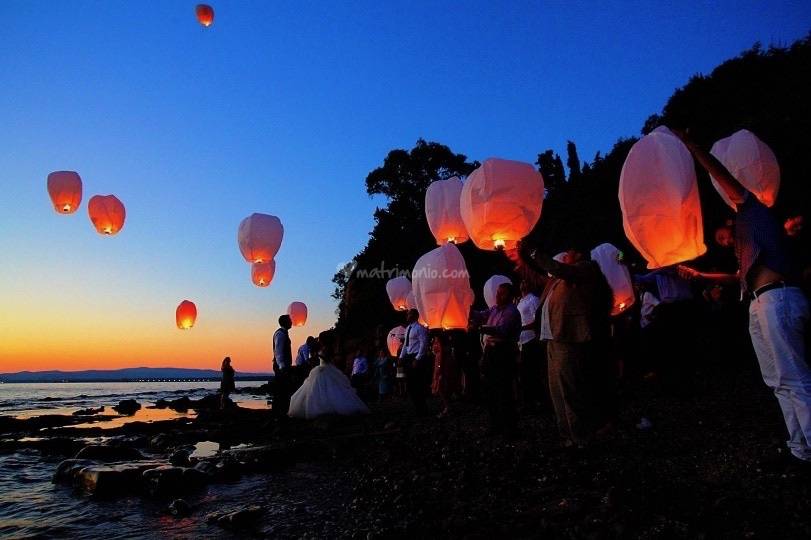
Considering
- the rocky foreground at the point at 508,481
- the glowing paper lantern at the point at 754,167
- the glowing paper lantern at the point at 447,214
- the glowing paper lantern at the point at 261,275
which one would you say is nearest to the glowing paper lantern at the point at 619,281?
the rocky foreground at the point at 508,481

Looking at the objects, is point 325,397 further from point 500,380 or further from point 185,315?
point 185,315

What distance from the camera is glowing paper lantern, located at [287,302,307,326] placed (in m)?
16.9

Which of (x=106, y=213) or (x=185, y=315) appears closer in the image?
(x=106, y=213)

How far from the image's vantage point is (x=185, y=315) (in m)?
13.6

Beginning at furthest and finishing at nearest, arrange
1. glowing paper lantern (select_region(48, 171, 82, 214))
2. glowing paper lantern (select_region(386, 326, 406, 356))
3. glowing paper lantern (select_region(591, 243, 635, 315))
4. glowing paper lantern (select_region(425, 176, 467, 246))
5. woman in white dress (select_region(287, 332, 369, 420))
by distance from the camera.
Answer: glowing paper lantern (select_region(386, 326, 406, 356))
glowing paper lantern (select_region(48, 171, 82, 214))
woman in white dress (select_region(287, 332, 369, 420))
glowing paper lantern (select_region(425, 176, 467, 246))
glowing paper lantern (select_region(591, 243, 635, 315))

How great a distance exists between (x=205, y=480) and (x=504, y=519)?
3.52 meters

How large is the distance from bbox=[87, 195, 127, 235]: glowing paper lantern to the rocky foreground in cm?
429

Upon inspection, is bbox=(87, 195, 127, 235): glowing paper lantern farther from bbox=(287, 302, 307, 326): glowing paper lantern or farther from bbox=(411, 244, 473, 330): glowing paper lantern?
bbox=(287, 302, 307, 326): glowing paper lantern

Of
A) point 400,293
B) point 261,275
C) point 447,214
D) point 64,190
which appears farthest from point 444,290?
point 64,190

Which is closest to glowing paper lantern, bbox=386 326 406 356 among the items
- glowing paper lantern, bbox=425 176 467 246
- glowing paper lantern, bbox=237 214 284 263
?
glowing paper lantern, bbox=237 214 284 263

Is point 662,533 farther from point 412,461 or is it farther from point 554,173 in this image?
point 554,173

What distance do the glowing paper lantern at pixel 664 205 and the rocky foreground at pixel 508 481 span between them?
1473mm

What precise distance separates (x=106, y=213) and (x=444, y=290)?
6.66 metres

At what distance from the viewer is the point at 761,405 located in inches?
213
